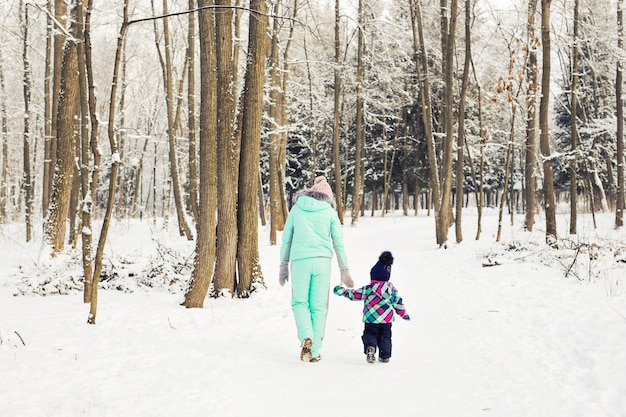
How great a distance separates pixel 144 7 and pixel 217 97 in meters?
12.2

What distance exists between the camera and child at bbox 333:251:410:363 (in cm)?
484

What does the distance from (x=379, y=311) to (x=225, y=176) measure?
3.72 m

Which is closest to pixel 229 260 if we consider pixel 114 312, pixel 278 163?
pixel 114 312

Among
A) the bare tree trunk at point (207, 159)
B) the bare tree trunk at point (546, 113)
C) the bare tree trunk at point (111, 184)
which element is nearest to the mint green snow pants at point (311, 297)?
the bare tree trunk at point (111, 184)

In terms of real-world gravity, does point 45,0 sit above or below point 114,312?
above

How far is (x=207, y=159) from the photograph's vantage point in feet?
24.2

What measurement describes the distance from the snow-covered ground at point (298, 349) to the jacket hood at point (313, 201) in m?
1.62

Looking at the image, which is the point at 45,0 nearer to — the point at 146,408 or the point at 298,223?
the point at 298,223

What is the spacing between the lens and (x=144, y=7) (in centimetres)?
1733

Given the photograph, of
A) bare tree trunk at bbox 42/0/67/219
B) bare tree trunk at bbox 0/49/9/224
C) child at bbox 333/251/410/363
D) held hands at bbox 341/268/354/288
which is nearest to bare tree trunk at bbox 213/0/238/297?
held hands at bbox 341/268/354/288

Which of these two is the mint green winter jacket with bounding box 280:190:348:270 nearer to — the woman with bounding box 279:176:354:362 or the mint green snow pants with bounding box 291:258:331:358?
Result: the woman with bounding box 279:176:354:362

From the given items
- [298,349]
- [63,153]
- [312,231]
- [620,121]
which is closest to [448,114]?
[620,121]

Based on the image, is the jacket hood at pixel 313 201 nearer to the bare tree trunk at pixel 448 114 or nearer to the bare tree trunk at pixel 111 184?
the bare tree trunk at pixel 111 184

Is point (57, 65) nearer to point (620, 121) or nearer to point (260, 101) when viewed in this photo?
point (260, 101)
